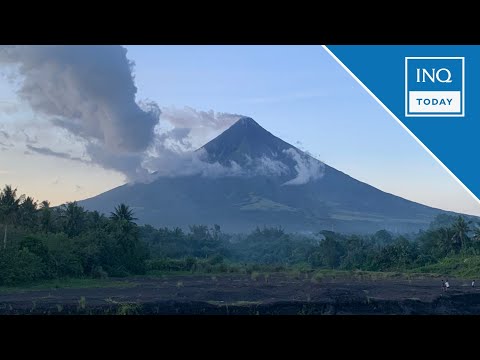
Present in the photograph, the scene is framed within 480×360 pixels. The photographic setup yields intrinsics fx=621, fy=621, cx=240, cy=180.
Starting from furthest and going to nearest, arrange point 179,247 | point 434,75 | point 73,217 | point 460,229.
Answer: point 179,247
point 73,217
point 460,229
point 434,75

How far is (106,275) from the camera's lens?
316 inches

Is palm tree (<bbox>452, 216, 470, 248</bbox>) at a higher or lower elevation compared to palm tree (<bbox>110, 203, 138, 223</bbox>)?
lower

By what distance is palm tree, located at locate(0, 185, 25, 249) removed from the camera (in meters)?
7.73

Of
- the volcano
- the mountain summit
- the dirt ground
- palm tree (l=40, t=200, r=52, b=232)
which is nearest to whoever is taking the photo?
the dirt ground

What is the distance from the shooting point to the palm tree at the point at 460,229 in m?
7.69

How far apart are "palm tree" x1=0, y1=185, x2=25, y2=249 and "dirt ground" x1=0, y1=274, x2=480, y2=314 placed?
112 centimetres

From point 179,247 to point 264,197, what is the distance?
1.33m

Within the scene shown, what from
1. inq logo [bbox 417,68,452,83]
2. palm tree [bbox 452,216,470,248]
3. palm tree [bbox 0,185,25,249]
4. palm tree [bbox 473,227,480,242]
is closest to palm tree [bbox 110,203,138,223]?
palm tree [bbox 0,185,25,249]

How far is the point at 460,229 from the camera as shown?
26.0ft

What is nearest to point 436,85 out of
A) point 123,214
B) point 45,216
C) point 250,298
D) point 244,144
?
point 244,144

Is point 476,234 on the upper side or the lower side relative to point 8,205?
lower

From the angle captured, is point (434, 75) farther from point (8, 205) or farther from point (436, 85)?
point (8, 205)

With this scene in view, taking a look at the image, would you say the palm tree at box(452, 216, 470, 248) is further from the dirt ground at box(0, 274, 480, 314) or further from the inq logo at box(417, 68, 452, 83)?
the inq logo at box(417, 68, 452, 83)
